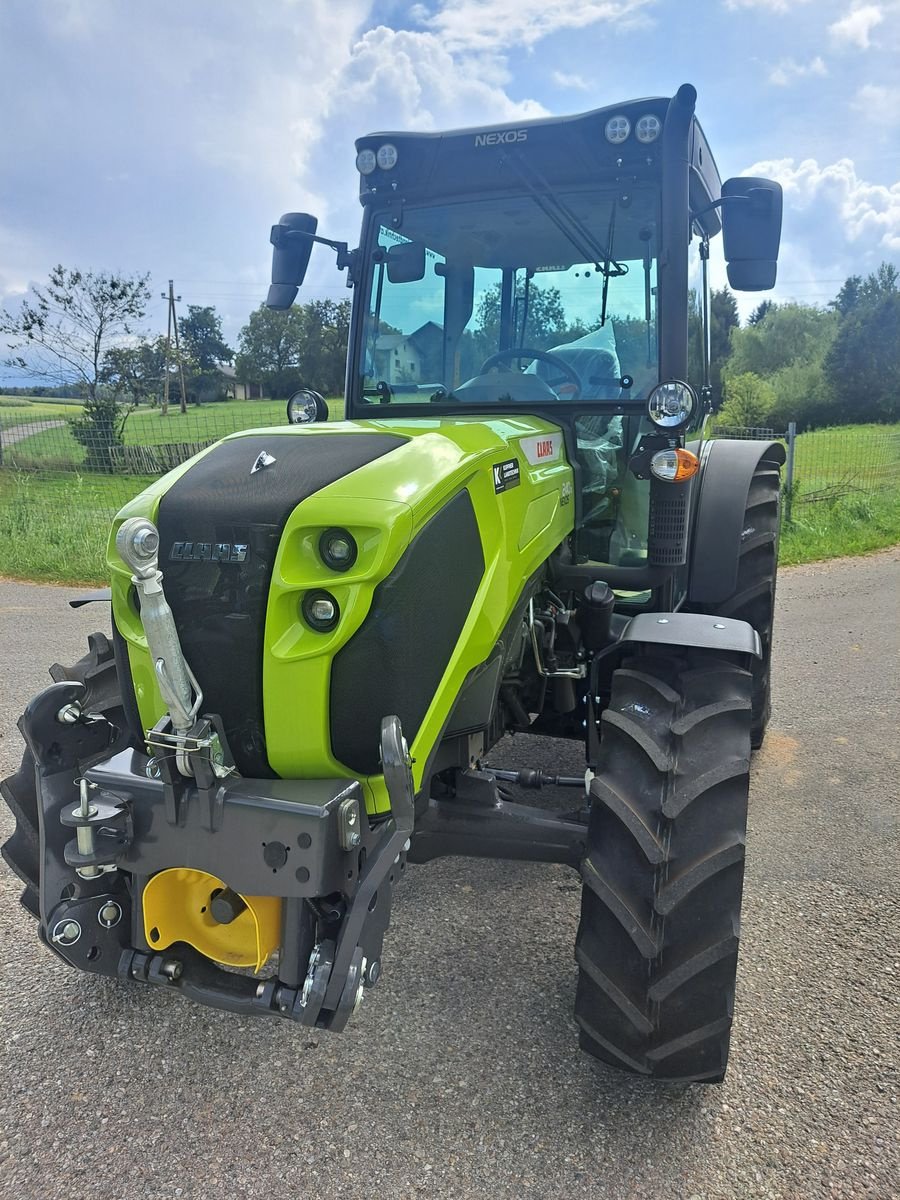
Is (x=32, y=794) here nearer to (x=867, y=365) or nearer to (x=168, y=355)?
(x=168, y=355)

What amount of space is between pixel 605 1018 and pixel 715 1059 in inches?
11.0

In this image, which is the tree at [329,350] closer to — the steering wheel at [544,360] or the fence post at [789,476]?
the steering wheel at [544,360]

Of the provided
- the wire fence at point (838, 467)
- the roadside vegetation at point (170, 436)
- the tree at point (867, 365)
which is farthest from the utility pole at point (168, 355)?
the tree at point (867, 365)

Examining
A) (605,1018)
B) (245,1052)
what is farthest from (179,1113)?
(605,1018)

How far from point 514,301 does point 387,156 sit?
715 millimetres

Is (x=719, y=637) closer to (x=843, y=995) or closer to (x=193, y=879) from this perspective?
(x=843, y=995)

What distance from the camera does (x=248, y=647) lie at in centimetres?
204

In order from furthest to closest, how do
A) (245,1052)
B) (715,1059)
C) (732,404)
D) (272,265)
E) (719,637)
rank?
(732,404)
(272,265)
(719,637)
(245,1052)
(715,1059)

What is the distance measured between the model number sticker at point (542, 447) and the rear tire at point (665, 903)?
96 cm

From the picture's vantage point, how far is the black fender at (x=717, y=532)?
376cm

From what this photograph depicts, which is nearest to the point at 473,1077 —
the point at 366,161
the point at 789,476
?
the point at 366,161

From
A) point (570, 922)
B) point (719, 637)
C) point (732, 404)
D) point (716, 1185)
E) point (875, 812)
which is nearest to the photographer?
point (716, 1185)

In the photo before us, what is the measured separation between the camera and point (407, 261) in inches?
135

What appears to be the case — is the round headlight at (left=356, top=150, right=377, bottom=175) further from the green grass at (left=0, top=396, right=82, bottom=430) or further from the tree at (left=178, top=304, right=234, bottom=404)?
the tree at (left=178, top=304, right=234, bottom=404)
